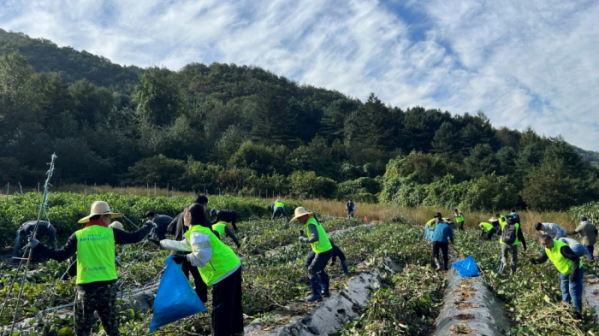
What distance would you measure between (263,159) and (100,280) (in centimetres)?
4080

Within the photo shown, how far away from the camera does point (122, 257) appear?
28.7 ft

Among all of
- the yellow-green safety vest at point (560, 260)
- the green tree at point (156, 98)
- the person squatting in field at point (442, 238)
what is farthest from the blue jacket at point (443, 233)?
the green tree at point (156, 98)

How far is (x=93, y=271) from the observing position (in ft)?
13.1

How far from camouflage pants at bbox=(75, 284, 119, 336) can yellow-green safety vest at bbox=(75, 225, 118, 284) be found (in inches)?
5.5

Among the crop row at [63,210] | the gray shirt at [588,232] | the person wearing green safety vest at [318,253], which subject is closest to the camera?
the person wearing green safety vest at [318,253]

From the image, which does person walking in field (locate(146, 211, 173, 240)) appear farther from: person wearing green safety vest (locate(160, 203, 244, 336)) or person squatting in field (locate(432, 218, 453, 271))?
person squatting in field (locate(432, 218, 453, 271))

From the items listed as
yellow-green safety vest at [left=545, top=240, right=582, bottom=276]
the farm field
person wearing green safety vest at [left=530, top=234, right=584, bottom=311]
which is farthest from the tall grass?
yellow-green safety vest at [left=545, top=240, right=582, bottom=276]

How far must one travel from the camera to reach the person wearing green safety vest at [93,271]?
400 centimetres

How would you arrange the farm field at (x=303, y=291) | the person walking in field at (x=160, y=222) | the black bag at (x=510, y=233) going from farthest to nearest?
the black bag at (x=510, y=233) < the person walking in field at (x=160, y=222) < the farm field at (x=303, y=291)

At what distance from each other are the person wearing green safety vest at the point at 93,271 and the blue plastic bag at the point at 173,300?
0.49 meters

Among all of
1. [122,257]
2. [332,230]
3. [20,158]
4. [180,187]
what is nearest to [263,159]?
[180,187]

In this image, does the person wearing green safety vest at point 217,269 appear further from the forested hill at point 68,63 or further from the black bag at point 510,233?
the forested hill at point 68,63

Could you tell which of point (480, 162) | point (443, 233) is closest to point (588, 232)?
point (443, 233)

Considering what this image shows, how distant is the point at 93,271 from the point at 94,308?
41 cm
